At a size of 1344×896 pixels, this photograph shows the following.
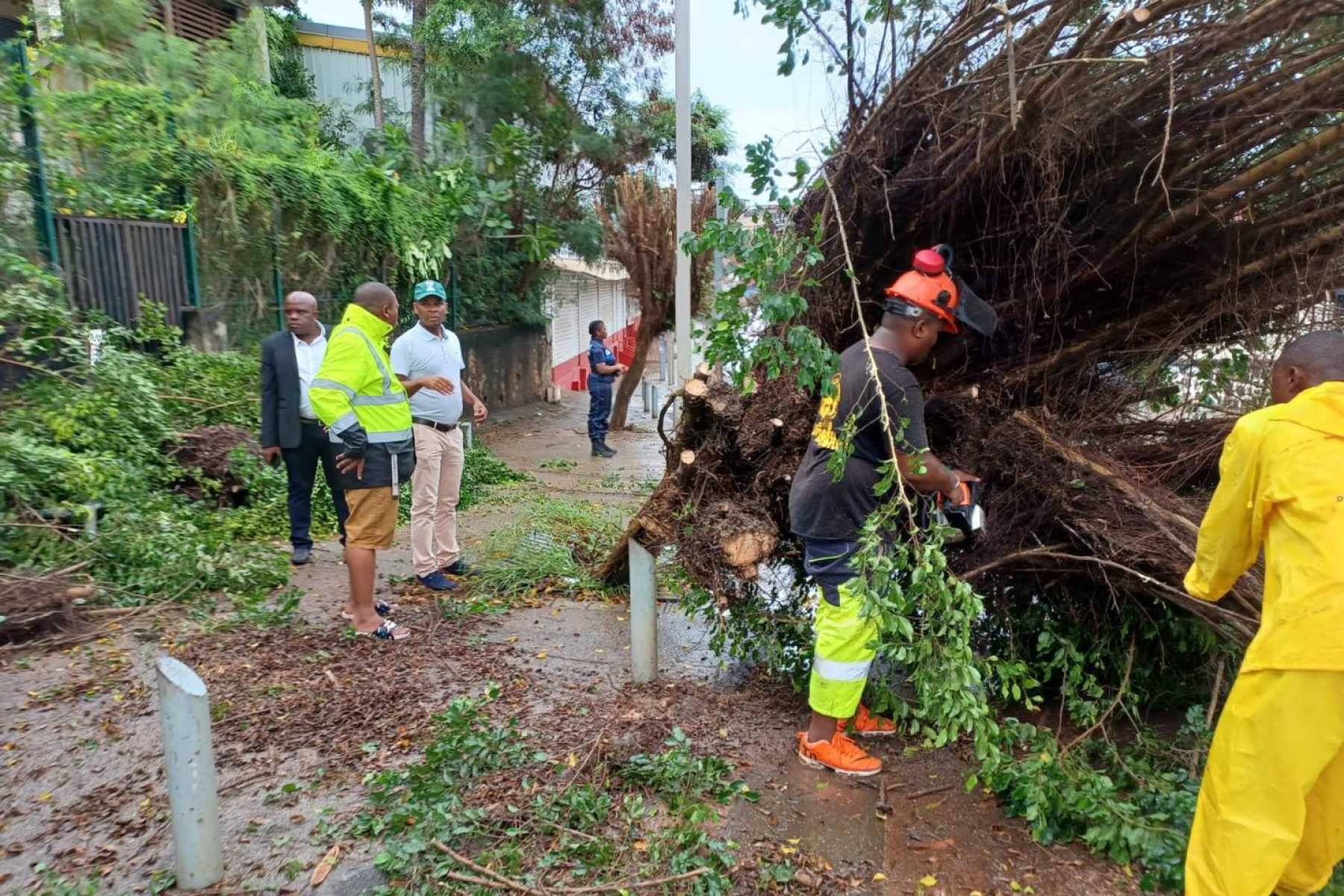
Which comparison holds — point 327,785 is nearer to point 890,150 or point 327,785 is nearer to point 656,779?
point 656,779

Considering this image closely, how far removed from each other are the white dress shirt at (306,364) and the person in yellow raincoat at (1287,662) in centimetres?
501

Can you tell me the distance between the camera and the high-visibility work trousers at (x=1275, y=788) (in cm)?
212

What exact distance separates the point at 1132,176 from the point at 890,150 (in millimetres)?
993

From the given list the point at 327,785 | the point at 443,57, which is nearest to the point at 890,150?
the point at 327,785

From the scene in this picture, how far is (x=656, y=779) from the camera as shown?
10.4 feet

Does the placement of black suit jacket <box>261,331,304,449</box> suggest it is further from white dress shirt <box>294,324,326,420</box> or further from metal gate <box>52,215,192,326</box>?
metal gate <box>52,215,192,326</box>

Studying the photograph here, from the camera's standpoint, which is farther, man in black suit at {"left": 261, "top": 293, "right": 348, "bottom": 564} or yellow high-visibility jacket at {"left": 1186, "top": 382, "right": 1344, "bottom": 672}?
man in black suit at {"left": 261, "top": 293, "right": 348, "bottom": 564}

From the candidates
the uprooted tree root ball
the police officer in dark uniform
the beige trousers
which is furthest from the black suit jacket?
the police officer in dark uniform

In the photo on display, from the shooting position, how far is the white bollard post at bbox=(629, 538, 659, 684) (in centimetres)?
399

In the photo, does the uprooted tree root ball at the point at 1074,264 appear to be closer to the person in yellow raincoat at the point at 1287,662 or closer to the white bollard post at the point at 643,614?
the white bollard post at the point at 643,614

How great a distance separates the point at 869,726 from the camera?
371 centimetres

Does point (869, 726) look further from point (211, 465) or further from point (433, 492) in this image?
point (211, 465)

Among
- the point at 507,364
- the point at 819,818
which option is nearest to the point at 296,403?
the point at 819,818

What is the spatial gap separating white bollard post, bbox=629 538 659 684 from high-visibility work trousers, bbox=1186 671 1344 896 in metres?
2.32
